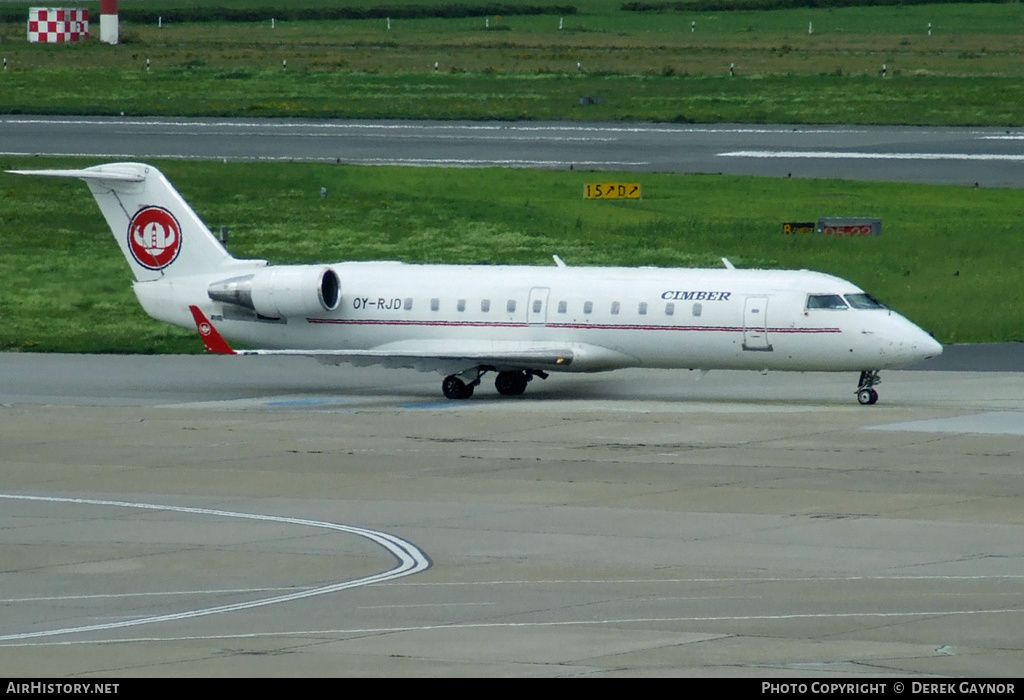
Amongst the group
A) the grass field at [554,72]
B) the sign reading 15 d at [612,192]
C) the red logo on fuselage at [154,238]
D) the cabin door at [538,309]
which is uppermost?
the grass field at [554,72]

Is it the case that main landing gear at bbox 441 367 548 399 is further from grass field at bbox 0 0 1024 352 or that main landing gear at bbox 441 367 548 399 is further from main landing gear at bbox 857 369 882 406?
grass field at bbox 0 0 1024 352

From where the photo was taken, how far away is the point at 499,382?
3928 cm

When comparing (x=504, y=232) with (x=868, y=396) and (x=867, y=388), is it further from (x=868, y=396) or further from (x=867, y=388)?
(x=868, y=396)

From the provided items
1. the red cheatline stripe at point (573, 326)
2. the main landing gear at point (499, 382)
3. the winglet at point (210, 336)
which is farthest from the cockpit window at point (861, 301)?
the winglet at point (210, 336)

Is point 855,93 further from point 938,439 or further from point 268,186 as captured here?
point 938,439

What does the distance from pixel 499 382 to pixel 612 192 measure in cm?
2101

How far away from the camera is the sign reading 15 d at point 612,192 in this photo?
59156 mm

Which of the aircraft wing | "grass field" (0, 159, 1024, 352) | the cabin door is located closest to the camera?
the aircraft wing

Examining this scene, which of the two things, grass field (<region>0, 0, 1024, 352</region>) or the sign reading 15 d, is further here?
the sign reading 15 d

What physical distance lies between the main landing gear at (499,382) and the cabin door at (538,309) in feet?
4.48

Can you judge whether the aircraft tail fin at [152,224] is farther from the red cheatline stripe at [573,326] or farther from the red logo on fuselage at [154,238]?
the red cheatline stripe at [573,326]

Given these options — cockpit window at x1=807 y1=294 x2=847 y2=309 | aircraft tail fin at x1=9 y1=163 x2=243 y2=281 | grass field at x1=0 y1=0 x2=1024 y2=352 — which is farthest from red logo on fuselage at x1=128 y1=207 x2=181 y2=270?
cockpit window at x1=807 y1=294 x2=847 y2=309

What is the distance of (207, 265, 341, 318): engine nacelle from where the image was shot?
38.6 m

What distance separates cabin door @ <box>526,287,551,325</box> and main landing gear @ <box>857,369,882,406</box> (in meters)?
6.38
